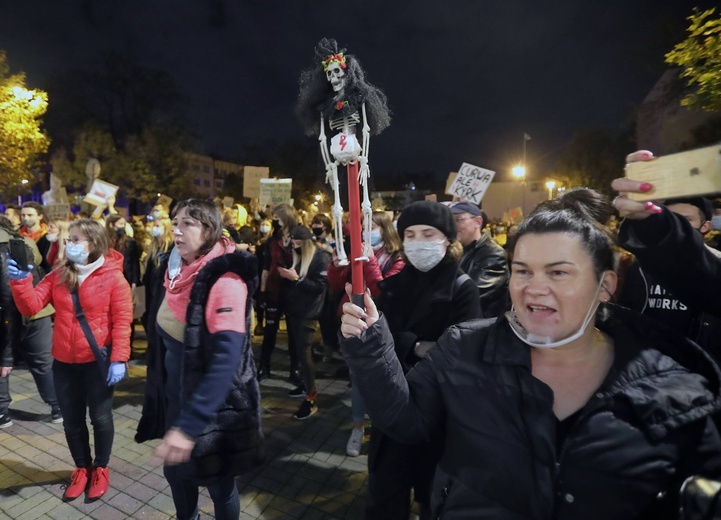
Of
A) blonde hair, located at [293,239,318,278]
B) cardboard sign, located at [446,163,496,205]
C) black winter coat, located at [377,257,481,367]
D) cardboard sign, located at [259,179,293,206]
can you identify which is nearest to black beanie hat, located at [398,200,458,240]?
black winter coat, located at [377,257,481,367]

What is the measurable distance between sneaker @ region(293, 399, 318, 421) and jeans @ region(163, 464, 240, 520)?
2.19 m

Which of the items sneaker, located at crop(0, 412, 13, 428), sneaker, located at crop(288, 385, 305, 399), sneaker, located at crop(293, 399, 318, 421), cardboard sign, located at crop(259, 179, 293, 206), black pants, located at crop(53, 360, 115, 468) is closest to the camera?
black pants, located at crop(53, 360, 115, 468)

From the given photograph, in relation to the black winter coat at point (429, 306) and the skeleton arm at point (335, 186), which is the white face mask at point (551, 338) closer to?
the skeleton arm at point (335, 186)

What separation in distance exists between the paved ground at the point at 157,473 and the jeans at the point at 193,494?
2.36ft

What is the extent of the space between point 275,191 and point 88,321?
14.0ft

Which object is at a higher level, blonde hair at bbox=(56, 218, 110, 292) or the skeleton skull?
the skeleton skull

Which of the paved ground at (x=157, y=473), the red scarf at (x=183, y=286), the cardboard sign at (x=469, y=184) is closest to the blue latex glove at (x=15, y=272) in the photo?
the red scarf at (x=183, y=286)

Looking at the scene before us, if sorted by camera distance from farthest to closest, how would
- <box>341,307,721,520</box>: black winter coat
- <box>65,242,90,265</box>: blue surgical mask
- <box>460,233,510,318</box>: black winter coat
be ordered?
1. <box>460,233,510,318</box>: black winter coat
2. <box>65,242,90,265</box>: blue surgical mask
3. <box>341,307,721,520</box>: black winter coat

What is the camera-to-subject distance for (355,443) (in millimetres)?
4242

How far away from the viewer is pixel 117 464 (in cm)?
399

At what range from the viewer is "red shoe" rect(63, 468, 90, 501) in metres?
3.50

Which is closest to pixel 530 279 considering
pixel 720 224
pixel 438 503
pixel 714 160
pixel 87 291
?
pixel 714 160

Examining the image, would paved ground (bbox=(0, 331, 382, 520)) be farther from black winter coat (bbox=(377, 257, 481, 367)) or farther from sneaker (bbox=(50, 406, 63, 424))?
black winter coat (bbox=(377, 257, 481, 367))

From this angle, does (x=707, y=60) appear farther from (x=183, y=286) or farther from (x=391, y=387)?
(x=183, y=286)
